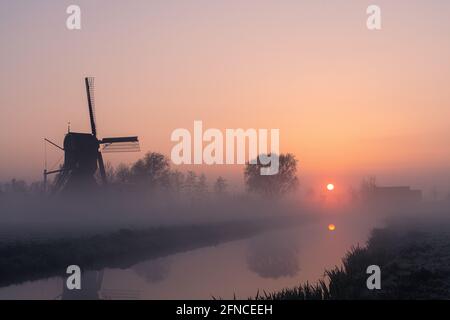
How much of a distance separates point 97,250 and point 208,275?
26.0ft

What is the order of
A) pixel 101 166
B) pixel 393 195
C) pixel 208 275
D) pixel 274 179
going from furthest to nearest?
1. pixel 393 195
2. pixel 274 179
3. pixel 101 166
4. pixel 208 275

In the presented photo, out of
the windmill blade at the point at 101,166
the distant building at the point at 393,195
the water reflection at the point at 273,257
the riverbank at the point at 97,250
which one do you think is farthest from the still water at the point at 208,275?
the distant building at the point at 393,195

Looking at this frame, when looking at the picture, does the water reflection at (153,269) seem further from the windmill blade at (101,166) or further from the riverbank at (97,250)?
the windmill blade at (101,166)

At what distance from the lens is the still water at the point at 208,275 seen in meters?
18.9

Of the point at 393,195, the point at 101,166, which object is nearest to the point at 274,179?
the point at 101,166

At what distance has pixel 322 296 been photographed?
15.3 metres

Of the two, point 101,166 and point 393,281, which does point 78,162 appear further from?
point 393,281

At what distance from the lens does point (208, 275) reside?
75.3 feet

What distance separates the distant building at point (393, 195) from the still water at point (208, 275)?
288 feet

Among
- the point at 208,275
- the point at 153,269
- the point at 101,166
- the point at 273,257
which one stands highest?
the point at 101,166

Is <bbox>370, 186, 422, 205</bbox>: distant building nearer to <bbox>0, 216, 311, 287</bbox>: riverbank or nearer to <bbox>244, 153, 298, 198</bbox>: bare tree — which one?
<bbox>244, 153, 298, 198</bbox>: bare tree
